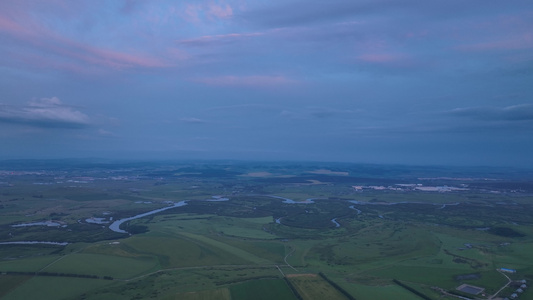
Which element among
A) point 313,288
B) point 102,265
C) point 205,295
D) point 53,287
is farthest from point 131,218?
point 313,288

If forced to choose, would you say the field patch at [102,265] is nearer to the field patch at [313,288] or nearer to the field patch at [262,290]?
the field patch at [262,290]

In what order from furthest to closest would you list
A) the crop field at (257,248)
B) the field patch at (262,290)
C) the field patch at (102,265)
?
the field patch at (102,265), the crop field at (257,248), the field patch at (262,290)

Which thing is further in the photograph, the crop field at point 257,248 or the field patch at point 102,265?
the field patch at point 102,265

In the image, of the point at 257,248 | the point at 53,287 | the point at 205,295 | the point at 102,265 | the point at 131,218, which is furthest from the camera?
the point at 131,218

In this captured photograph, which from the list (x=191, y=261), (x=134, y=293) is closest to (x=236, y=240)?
(x=191, y=261)

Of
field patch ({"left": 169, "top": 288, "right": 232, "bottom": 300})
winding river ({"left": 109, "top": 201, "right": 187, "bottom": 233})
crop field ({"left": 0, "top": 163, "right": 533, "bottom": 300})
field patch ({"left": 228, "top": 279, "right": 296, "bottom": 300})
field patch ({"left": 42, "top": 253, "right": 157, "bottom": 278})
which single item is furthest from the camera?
winding river ({"left": 109, "top": 201, "right": 187, "bottom": 233})

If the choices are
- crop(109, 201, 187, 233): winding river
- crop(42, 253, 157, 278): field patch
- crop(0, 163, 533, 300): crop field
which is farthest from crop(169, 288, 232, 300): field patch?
crop(109, 201, 187, 233): winding river

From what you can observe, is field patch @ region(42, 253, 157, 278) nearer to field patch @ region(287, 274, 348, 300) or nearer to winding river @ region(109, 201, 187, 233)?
field patch @ region(287, 274, 348, 300)

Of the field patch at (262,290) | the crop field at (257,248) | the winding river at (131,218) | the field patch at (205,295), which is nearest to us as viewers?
the field patch at (205,295)

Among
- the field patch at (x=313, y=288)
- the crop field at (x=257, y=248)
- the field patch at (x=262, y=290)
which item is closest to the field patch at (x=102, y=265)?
the crop field at (x=257, y=248)

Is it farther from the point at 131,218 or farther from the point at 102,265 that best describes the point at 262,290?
the point at 131,218
